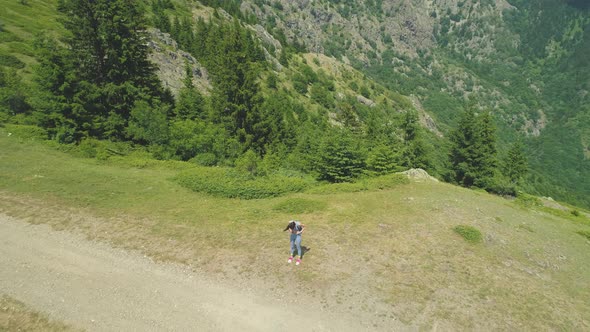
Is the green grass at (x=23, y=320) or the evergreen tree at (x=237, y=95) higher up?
the evergreen tree at (x=237, y=95)

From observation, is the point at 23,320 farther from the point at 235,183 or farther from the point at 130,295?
the point at 235,183

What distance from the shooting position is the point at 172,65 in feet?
217

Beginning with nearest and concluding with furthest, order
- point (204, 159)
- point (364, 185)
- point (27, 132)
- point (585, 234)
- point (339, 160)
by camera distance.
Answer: point (585, 234) → point (364, 185) → point (339, 160) → point (27, 132) → point (204, 159)

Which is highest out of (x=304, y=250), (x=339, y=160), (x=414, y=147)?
(x=414, y=147)

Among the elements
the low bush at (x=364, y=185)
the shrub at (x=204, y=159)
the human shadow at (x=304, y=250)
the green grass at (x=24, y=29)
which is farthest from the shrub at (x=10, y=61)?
the human shadow at (x=304, y=250)

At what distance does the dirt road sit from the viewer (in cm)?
1033

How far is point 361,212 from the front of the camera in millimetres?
20312

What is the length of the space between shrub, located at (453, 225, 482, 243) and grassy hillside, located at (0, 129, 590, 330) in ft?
1.00

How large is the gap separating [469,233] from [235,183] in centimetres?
1636

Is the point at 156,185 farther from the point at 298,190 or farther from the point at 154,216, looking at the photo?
the point at 298,190

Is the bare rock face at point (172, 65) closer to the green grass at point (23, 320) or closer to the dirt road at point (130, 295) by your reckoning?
the dirt road at point (130, 295)

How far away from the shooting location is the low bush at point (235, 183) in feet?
75.8

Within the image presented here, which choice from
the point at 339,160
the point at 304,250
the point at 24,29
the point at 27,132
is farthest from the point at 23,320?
the point at 24,29

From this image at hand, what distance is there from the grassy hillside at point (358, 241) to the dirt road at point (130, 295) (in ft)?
2.86
